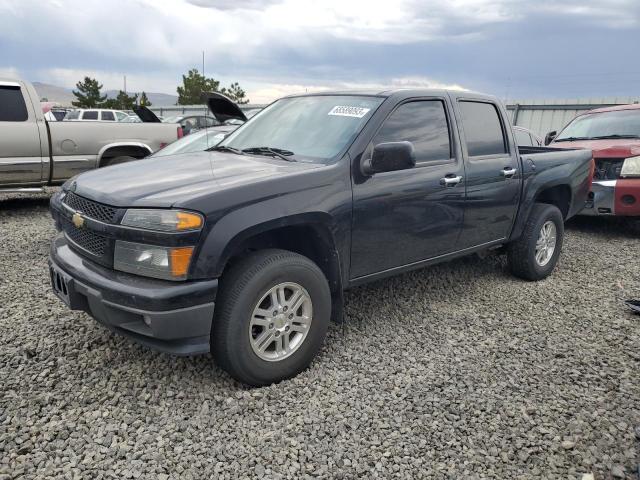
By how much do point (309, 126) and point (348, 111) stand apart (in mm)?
306

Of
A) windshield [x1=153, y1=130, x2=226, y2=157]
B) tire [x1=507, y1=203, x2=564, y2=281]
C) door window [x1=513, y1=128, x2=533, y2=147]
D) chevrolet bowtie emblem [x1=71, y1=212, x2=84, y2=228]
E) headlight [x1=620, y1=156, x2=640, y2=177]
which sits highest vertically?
door window [x1=513, y1=128, x2=533, y2=147]

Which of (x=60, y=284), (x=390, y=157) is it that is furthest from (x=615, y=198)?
(x=60, y=284)

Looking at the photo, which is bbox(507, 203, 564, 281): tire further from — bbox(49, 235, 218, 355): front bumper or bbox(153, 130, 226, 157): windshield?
bbox(153, 130, 226, 157): windshield

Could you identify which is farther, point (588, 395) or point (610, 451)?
point (588, 395)

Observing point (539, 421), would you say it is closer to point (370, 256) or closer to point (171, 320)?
point (370, 256)

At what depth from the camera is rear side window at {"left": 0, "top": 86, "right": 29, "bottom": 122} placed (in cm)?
734

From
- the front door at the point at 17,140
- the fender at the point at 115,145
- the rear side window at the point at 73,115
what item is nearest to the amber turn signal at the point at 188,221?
the front door at the point at 17,140

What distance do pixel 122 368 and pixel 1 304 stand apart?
5.40 ft

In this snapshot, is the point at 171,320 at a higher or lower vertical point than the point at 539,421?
higher

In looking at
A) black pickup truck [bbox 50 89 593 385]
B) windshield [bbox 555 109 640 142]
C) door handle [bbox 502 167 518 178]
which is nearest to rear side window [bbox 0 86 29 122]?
black pickup truck [bbox 50 89 593 385]

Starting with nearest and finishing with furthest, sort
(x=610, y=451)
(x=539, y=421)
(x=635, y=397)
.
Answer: (x=610, y=451), (x=539, y=421), (x=635, y=397)

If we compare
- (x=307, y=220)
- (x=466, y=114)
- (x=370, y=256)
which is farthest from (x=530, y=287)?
(x=307, y=220)

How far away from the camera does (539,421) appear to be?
2.85 metres

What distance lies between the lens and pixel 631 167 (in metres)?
6.93
